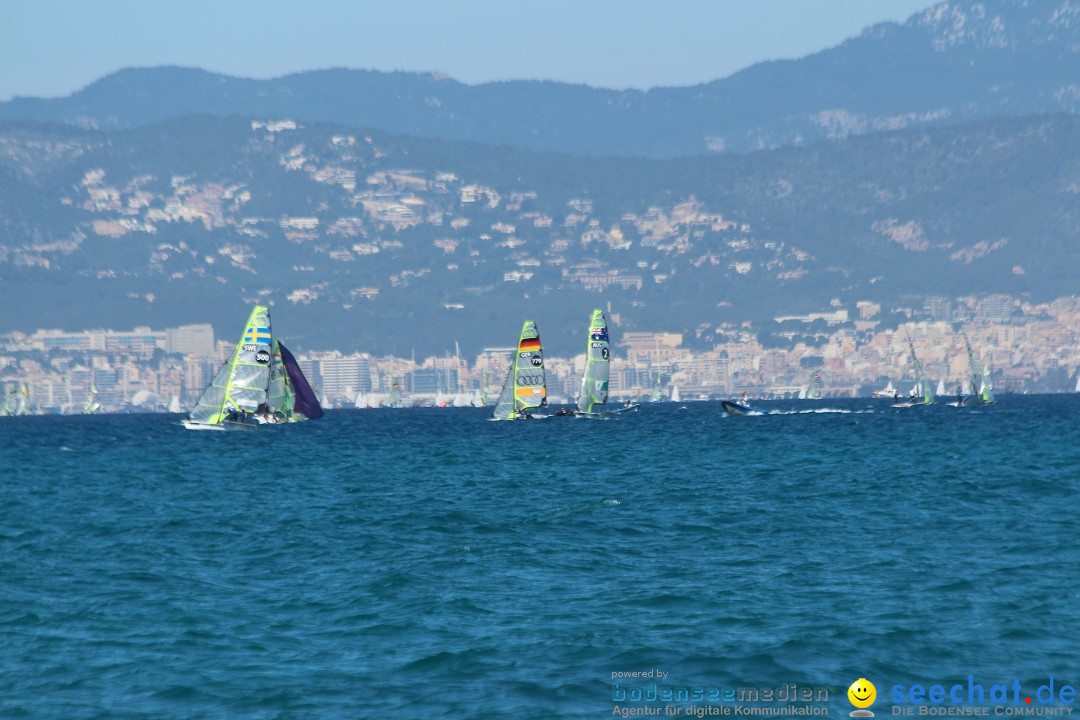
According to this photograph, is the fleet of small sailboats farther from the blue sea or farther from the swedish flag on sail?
the blue sea

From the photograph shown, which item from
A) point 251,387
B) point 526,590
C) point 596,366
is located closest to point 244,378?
point 251,387

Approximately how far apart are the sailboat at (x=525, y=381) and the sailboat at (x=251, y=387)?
22.8m

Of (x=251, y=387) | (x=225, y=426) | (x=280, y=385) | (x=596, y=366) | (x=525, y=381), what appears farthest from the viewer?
(x=525, y=381)

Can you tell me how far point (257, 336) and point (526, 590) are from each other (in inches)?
3949

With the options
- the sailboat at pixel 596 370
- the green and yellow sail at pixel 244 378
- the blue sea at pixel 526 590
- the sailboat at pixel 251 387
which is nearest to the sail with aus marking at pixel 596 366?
the sailboat at pixel 596 370

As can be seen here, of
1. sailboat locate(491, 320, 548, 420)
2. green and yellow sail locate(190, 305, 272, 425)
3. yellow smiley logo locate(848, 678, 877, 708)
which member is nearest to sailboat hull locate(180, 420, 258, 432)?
green and yellow sail locate(190, 305, 272, 425)

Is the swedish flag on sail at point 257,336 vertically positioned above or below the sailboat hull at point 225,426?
above

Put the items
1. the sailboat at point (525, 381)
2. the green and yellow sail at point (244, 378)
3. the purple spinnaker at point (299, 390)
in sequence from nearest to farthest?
1. the green and yellow sail at point (244, 378)
2. the sailboat at point (525, 381)
3. the purple spinnaker at point (299, 390)

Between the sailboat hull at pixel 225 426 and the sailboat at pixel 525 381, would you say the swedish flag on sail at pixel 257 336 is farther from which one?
the sailboat at pixel 525 381

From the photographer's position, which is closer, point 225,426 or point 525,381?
point 225,426

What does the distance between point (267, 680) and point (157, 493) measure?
43.9 metres

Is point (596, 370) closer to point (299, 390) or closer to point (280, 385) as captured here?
point (280, 385)

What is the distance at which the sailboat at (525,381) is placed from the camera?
16200cm

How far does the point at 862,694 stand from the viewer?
95.2ft
